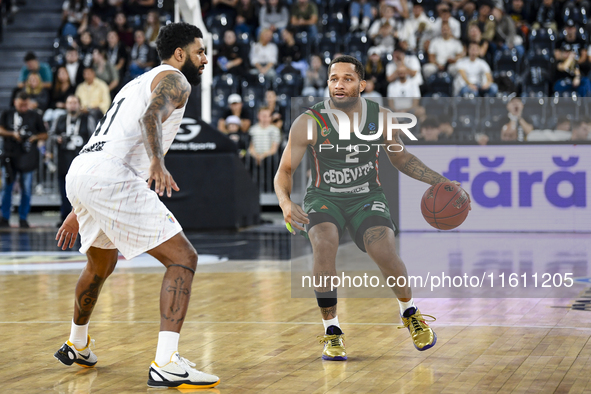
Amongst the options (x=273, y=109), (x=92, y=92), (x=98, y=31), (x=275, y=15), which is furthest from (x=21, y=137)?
(x=275, y=15)

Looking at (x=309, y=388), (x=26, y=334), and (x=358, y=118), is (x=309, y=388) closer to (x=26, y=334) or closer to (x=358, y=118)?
(x=358, y=118)

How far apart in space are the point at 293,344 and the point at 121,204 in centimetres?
167

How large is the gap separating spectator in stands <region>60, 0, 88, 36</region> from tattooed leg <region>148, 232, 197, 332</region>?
16390 mm

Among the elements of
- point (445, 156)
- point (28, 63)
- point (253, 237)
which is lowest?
point (253, 237)

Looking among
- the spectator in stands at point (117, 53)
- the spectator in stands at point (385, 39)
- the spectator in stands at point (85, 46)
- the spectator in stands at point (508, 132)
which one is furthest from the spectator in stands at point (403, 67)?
the spectator in stands at point (85, 46)

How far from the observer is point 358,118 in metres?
5.38

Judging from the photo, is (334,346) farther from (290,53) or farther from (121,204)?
(290,53)

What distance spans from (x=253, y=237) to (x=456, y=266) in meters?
5.36

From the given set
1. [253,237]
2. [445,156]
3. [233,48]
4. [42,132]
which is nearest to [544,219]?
[445,156]

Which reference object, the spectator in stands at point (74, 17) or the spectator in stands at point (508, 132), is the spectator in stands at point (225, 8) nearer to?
the spectator in stands at point (74, 17)

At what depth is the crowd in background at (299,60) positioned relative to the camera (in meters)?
14.9

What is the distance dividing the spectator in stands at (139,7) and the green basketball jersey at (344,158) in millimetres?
16298

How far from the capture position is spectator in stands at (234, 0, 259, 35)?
1942 centimetres

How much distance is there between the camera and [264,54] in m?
18.3
